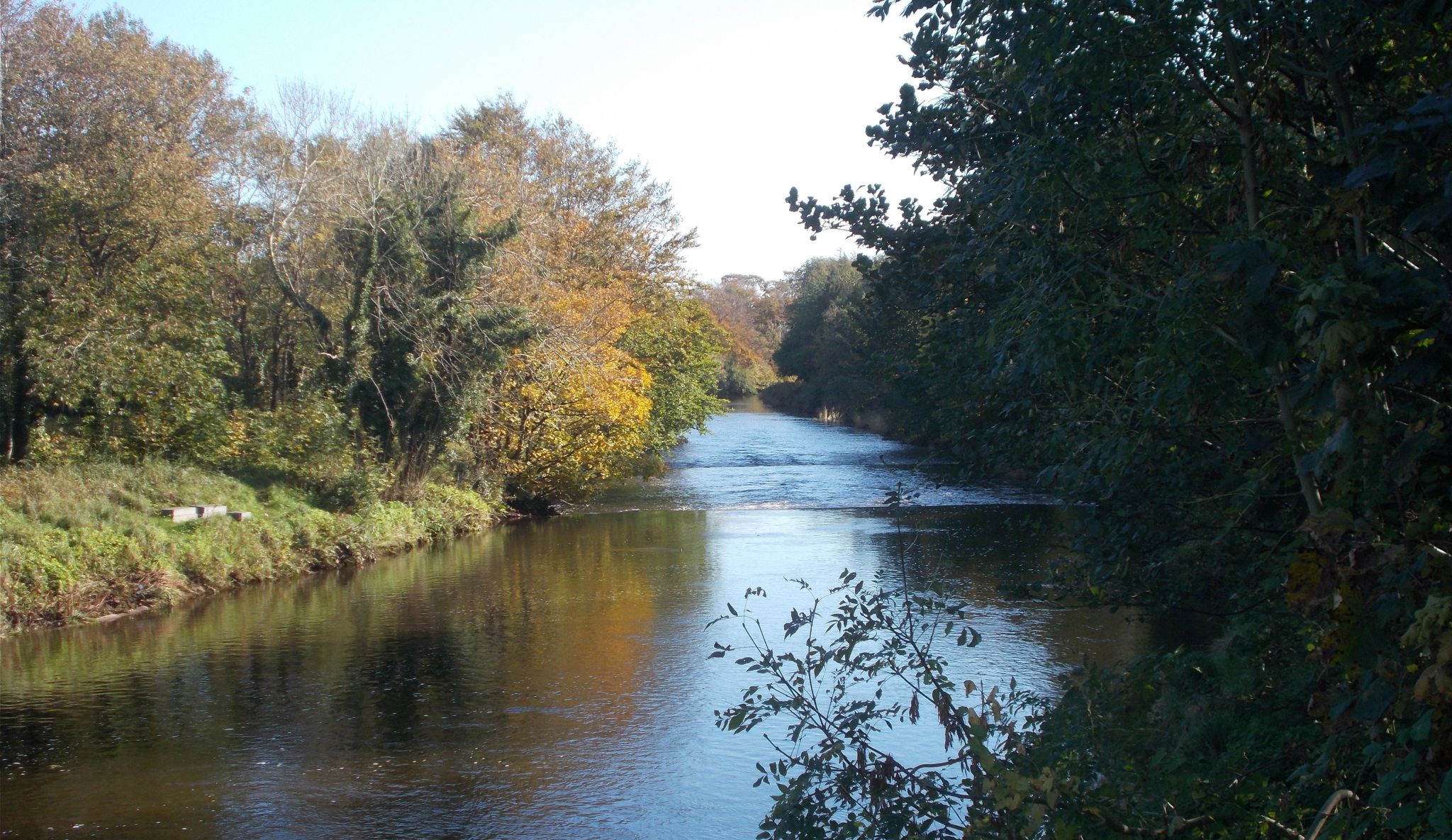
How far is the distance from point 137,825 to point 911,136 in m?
7.49

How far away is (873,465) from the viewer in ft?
115

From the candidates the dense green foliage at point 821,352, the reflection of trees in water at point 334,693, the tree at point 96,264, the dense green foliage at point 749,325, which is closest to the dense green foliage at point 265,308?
the tree at point 96,264

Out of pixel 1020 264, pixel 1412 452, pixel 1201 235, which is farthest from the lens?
pixel 1020 264

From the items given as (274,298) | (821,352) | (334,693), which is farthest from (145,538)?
(821,352)

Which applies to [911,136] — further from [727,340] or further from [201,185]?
[727,340]

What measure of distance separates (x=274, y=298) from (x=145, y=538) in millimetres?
10877

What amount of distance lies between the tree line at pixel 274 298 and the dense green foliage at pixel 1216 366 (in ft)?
49.4

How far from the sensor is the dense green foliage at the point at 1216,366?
276cm

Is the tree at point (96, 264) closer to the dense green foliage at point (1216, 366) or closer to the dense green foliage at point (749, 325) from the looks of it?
the dense green foliage at point (1216, 366)

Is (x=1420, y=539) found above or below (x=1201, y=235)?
below

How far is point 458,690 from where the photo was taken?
475 inches

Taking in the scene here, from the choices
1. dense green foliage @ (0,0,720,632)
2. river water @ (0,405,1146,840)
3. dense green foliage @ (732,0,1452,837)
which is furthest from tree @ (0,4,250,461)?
dense green foliage @ (732,0,1452,837)

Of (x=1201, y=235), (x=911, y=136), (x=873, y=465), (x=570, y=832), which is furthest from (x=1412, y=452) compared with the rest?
(x=873, y=465)

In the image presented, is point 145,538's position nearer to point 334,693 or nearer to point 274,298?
point 334,693
